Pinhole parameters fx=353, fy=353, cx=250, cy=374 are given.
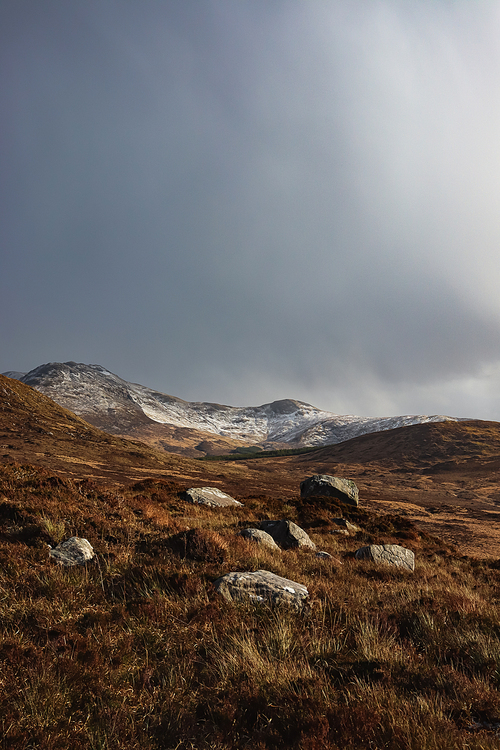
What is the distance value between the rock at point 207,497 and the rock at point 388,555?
9.93 m

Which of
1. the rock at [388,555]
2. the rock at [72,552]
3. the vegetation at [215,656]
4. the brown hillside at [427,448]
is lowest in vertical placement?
the rock at [388,555]

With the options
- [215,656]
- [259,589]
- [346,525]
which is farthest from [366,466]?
[215,656]

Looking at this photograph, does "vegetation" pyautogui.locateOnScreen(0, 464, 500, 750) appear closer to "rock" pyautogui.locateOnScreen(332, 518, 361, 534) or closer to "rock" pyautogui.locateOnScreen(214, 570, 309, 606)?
"rock" pyautogui.locateOnScreen(214, 570, 309, 606)

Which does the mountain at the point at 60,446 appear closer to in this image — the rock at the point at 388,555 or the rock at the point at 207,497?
the rock at the point at 207,497

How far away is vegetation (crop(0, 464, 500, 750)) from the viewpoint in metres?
3.27

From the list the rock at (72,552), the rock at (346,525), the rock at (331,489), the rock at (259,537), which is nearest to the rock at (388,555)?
the rock at (259,537)

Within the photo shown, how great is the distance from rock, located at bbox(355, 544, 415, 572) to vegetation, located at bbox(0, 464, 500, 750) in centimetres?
334

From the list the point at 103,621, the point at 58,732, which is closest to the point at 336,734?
the point at 58,732

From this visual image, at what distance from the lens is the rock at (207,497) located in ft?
67.1

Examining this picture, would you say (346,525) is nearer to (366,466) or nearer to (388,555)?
(388,555)

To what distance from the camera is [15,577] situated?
6.15 metres

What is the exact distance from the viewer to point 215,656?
14.5 ft

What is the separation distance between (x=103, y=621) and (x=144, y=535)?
4063mm

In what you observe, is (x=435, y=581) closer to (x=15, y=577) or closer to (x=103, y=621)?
(x=103, y=621)
